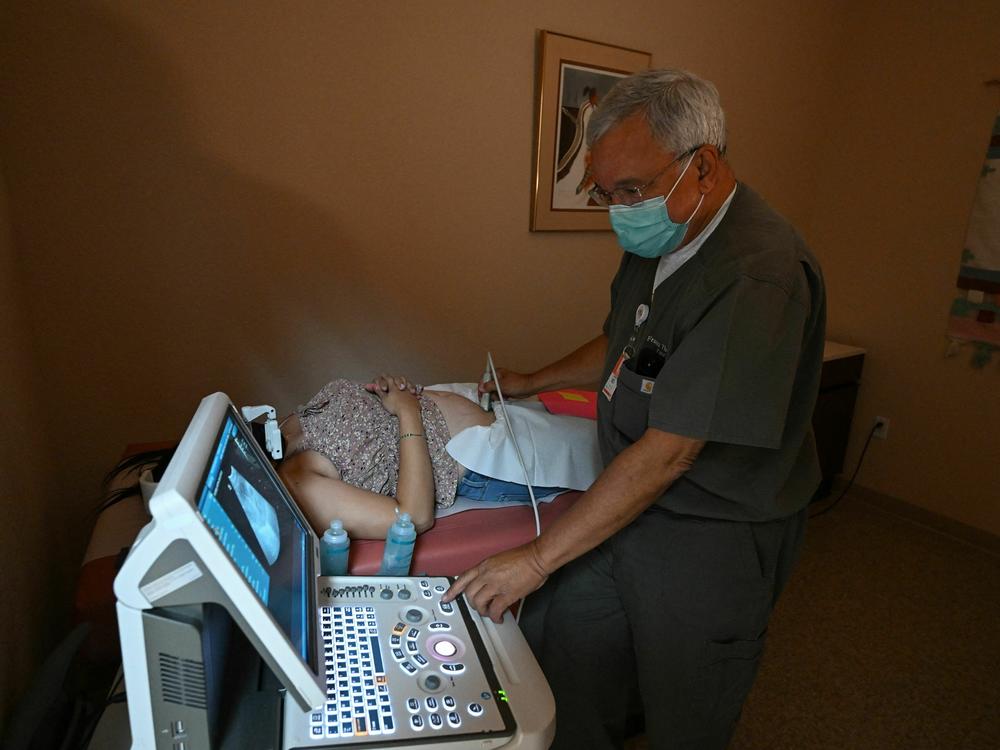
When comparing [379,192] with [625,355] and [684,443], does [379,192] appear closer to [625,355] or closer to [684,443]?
[625,355]

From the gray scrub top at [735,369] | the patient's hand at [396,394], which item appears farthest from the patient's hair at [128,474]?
the gray scrub top at [735,369]

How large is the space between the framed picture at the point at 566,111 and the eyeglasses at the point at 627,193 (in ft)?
3.69

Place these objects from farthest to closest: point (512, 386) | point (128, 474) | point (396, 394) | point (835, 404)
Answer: point (835, 404) → point (512, 386) → point (396, 394) → point (128, 474)

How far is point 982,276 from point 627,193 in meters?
2.22

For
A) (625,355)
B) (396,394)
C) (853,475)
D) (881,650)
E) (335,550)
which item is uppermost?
(625,355)

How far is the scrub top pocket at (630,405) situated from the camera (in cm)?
111

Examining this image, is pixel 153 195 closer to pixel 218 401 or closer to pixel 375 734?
pixel 218 401

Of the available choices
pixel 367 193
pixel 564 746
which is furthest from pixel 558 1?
pixel 564 746

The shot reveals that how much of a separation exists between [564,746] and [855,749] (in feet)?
2.86

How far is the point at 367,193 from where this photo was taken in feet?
6.49

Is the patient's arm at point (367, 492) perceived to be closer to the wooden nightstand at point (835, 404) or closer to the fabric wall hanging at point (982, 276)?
the wooden nightstand at point (835, 404)

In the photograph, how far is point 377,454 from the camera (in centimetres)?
155

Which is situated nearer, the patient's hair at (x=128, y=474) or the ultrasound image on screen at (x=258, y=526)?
the ultrasound image on screen at (x=258, y=526)

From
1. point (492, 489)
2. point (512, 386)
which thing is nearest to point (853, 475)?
point (512, 386)
